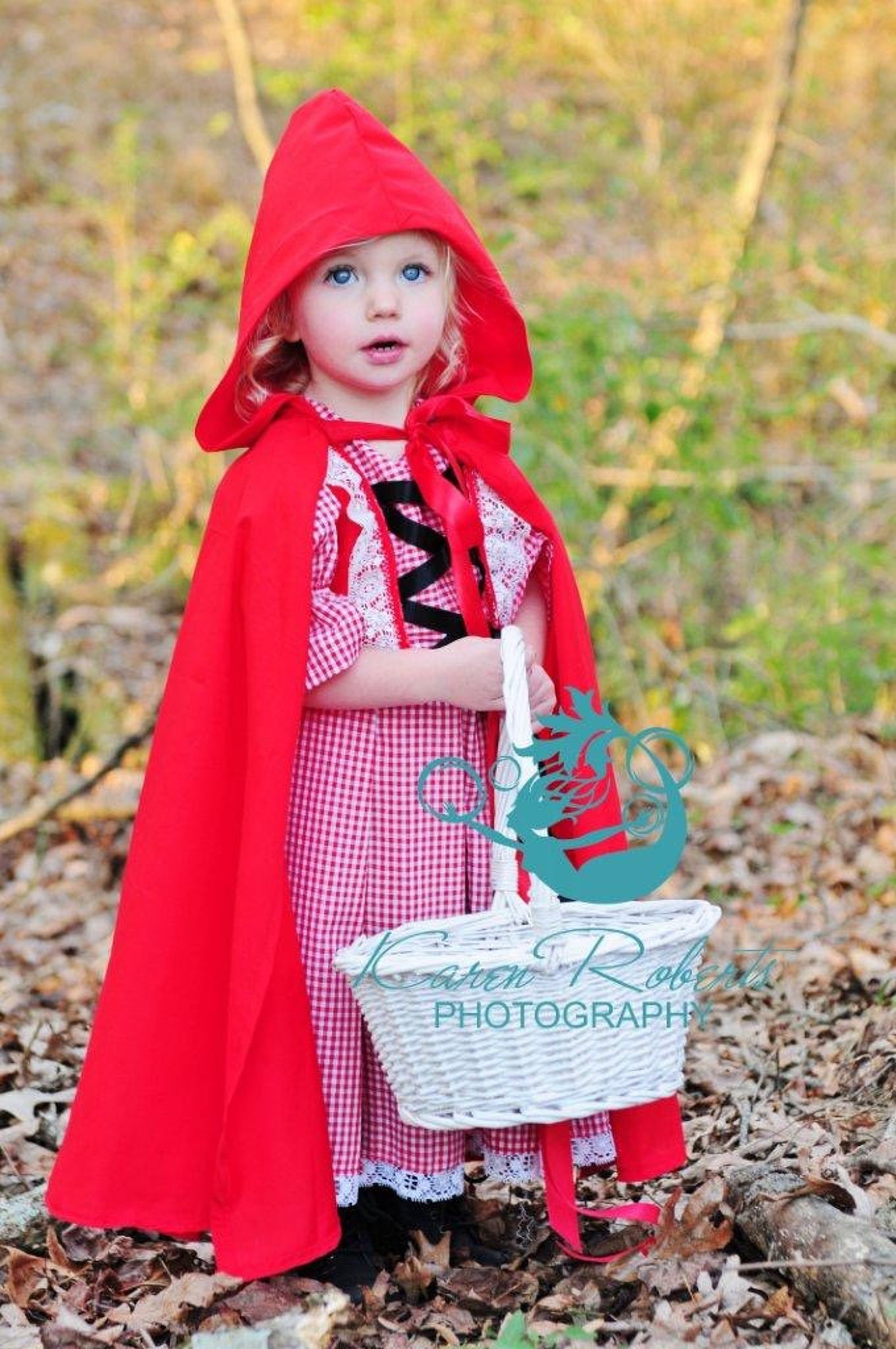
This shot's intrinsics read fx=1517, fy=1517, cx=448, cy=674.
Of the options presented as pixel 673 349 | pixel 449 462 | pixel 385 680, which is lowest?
pixel 385 680

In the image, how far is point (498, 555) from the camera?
8.48ft

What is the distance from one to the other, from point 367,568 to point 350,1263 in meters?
1.14

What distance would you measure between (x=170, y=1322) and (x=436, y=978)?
801 millimetres

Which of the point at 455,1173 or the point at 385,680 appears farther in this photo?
the point at 455,1173

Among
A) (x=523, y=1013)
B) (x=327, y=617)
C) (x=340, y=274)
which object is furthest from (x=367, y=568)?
(x=523, y=1013)

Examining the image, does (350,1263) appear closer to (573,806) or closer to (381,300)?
(573,806)

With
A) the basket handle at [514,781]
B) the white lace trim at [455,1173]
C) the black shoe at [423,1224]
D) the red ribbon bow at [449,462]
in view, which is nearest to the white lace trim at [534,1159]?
the white lace trim at [455,1173]

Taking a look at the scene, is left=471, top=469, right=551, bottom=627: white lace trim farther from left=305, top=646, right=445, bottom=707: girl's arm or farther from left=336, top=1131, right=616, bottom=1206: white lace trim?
left=336, top=1131, right=616, bottom=1206: white lace trim

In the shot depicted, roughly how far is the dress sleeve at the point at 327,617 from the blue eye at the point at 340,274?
1.10 ft

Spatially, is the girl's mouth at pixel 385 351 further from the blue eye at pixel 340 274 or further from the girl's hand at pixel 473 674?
the girl's hand at pixel 473 674

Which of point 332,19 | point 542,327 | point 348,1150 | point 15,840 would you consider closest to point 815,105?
point 332,19

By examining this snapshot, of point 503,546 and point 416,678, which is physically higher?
point 503,546

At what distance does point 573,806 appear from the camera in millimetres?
2529

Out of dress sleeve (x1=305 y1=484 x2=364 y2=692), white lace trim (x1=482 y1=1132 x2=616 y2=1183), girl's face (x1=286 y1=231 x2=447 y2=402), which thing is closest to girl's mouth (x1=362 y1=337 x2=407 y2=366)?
girl's face (x1=286 y1=231 x2=447 y2=402)
